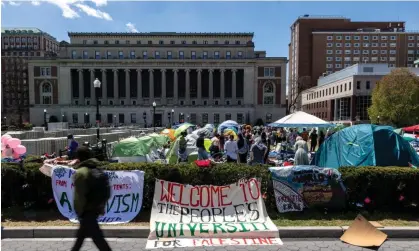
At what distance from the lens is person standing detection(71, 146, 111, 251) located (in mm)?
4848

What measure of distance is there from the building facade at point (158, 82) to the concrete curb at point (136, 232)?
85320 millimetres

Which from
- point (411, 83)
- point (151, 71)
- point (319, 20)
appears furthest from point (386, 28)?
point (151, 71)

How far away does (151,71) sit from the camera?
95.6 m

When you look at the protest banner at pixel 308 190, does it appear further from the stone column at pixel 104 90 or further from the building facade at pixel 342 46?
the building facade at pixel 342 46

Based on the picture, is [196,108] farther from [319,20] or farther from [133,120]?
[319,20]

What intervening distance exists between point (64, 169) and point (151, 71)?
90.7 metres

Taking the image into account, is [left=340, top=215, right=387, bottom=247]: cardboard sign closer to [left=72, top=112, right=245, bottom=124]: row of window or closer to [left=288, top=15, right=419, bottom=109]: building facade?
[left=72, top=112, right=245, bottom=124]: row of window

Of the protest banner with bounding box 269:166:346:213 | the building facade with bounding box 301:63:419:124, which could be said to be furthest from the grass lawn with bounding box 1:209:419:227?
the building facade with bounding box 301:63:419:124

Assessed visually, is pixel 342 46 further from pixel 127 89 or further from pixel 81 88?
pixel 81 88

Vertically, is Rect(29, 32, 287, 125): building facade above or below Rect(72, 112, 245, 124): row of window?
above

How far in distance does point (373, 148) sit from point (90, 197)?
8963 millimetres

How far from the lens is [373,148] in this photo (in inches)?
406

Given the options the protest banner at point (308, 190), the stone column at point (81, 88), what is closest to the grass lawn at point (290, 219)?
the protest banner at point (308, 190)

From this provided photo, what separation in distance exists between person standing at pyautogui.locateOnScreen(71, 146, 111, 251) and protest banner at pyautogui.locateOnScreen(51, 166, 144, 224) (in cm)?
250
